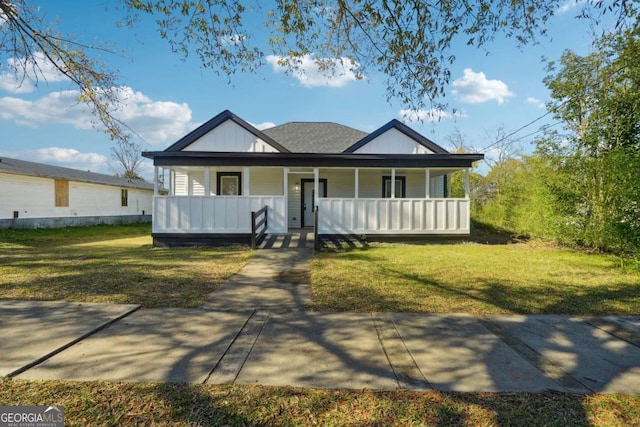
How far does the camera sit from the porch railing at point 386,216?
11.8m

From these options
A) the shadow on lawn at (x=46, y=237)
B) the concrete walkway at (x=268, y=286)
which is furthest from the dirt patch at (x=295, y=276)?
the shadow on lawn at (x=46, y=237)

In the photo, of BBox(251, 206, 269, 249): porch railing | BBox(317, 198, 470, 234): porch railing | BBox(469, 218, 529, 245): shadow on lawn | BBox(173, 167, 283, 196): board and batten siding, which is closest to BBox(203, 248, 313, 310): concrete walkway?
BBox(251, 206, 269, 249): porch railing

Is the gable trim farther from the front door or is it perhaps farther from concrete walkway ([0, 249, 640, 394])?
concrete walkway ([0, 249, 640, 394])

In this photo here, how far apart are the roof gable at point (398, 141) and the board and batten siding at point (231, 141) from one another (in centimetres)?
417

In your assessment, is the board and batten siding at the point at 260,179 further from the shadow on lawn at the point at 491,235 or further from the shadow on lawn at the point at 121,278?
the shadow on lawn at the point at 491,235

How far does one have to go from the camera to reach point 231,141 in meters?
12.9

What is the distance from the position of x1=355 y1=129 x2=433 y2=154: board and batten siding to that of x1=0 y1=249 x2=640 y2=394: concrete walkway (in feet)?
31.7

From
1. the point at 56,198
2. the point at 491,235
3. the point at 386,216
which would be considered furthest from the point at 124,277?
the point at 56,198

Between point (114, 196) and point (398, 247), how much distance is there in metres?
25.3

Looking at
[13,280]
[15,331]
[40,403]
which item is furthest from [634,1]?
[13,280]

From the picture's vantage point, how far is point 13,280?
595 centimetres

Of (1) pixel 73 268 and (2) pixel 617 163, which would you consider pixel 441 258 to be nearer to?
(2) pixel 617 163

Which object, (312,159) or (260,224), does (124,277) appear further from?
(312,159)

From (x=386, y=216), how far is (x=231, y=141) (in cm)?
675
